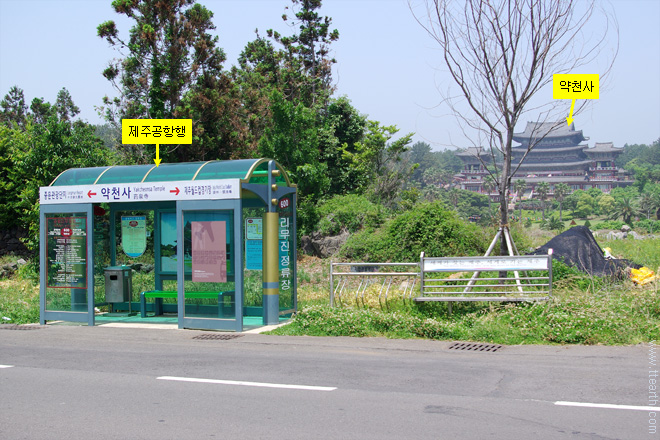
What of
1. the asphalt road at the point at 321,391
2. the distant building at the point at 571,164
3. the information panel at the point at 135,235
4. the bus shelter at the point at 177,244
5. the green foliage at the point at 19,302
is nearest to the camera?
the asphalt road at the point at 321,391

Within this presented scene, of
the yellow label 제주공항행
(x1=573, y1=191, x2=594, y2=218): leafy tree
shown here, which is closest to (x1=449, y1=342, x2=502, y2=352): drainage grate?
the yellow label 제주공항행

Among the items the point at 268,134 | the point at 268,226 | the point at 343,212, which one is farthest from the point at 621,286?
the point at 268,134

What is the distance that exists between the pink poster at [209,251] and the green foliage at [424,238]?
742cm

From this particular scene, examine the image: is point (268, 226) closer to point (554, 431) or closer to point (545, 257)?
point (545, 257)

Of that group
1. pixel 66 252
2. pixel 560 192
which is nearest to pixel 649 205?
pixel 560 192

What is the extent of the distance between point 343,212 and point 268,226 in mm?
11118

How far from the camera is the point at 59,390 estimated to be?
6891 millimetres

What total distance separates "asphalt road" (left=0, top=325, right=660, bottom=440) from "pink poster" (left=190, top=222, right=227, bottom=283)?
1.73m

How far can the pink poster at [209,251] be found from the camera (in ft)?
36.6

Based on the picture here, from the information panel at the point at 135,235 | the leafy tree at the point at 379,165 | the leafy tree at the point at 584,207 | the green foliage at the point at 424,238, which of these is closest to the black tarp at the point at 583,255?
the green foliage at the point at 424,238

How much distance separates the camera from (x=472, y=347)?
885 cm

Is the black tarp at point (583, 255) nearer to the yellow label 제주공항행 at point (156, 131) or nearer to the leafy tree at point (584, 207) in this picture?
the yellow label 제주공항행 at point (156, 131)

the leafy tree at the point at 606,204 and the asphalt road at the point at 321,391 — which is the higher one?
the leafy tree at the point at 606,204

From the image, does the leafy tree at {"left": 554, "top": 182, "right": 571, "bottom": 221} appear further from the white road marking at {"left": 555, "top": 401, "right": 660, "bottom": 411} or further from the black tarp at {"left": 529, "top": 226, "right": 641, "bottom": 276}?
the white road marking at {"left": 555, "top": 401, "right": 660, "bottom": 411}
